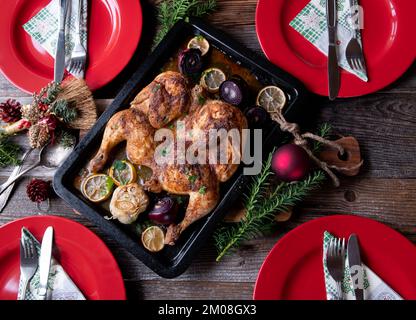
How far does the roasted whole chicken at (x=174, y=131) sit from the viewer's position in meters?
1.74

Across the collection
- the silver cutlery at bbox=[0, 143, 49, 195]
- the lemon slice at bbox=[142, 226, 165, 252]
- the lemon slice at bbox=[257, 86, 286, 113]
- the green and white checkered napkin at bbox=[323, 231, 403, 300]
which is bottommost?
the green and white checkered napkin at bbox=[323, 231, 403, 300]

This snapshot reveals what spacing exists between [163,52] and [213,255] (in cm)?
85

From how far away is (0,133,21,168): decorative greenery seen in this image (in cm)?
190

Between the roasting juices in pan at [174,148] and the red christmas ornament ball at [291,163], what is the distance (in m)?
0.15

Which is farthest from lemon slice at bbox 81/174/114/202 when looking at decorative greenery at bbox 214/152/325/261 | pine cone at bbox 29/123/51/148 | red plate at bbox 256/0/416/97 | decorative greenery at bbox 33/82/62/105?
red plate at bbox 256/0/416/97

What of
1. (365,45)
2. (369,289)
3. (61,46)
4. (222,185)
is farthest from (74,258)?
(365,45)

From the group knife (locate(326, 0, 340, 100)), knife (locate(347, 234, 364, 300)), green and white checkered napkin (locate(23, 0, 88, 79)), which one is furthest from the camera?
green and white checkered napkin (locate(23, 0, 88, 79))

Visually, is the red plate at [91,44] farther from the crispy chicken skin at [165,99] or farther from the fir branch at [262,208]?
the fir branch at [262,208]

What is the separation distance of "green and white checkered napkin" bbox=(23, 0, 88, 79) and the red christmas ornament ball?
37.6 inches

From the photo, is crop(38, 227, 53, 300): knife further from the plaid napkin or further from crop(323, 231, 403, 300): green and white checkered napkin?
crop(323, 231, 403, 300): green and white checkered napkin

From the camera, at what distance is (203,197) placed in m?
1.72

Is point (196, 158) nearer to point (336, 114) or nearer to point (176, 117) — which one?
point (176, 117)

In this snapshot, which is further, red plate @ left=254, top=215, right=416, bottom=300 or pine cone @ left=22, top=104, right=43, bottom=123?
pine cone @ left=22, top=104, right=43, bottom=123
